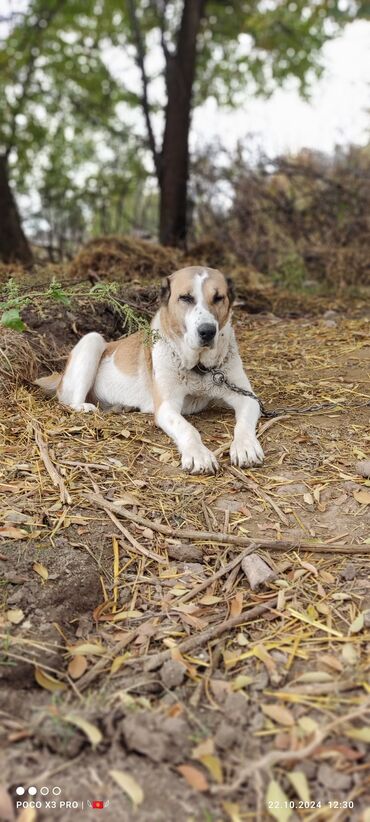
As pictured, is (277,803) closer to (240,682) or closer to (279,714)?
(279,714)

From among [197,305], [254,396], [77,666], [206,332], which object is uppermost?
[197,305]

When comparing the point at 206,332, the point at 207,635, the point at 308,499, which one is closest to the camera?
the point at 207,635

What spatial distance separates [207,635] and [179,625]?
0.14 m

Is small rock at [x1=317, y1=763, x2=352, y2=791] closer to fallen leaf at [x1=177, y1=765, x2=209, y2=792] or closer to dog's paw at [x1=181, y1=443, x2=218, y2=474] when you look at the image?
fallen leaf at [x1=177, y1=765, x2=209, y2=792]

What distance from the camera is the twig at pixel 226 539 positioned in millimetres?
2732

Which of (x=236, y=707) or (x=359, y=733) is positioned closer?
(x=359, y=733)

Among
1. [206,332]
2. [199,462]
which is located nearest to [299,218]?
[206,332]

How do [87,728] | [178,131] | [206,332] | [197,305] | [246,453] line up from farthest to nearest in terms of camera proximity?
[178,131], [197,305], [206,332], [246,453], [87,728]

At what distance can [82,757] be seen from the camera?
5.81 ft

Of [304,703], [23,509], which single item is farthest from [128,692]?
[23,509]

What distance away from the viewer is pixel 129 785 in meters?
1.67

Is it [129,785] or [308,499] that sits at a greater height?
[308,499]

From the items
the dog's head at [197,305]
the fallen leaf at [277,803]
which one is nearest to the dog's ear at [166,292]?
the dog's head at [197,305]

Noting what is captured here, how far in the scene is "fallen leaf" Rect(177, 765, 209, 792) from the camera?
5.47 ft
